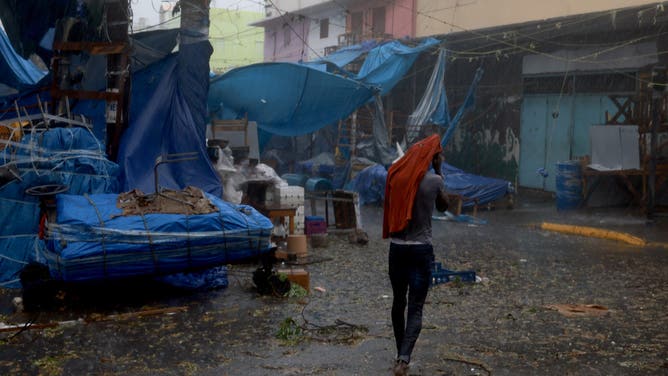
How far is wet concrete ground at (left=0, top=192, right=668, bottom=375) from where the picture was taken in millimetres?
5664

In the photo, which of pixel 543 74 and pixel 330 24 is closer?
pixel 543 74

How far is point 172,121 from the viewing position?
1073 cm

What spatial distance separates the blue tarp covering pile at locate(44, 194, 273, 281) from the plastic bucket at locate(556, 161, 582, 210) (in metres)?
9.87

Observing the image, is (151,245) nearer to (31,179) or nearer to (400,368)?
(31,179)

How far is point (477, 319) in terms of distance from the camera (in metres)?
7.07

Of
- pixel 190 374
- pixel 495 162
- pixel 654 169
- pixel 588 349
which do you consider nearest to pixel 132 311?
pixel 190 374

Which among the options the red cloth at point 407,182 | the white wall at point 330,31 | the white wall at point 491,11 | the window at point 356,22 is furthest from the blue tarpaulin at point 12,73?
the window at point 356,22

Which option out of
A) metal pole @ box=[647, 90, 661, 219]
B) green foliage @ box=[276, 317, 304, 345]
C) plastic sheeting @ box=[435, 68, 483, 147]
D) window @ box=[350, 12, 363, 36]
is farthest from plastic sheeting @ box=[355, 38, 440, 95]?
green foliage @ box=[276, 317, 304, 345]

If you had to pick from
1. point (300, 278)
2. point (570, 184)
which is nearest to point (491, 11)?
point (570, 184)

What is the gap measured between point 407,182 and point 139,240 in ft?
10.7

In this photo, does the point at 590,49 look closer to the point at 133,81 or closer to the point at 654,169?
the point at 654,169

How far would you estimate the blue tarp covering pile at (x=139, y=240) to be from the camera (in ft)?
22.8

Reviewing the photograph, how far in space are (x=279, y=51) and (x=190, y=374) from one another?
3128 cm

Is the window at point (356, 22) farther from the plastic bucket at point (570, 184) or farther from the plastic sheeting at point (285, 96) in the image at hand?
the plastic bucket at point (570, 184)
